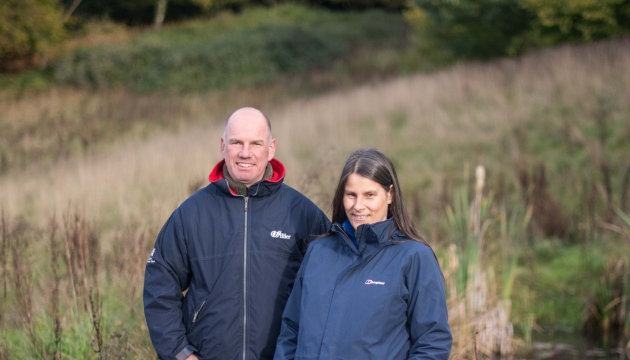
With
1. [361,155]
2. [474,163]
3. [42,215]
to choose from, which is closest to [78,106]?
[42,215]

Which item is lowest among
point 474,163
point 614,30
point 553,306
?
point 553,306

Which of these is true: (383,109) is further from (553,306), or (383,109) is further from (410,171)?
(553,306)

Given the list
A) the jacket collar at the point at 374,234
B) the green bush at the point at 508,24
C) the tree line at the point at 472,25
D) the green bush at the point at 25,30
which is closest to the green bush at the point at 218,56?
the green bush at the point at 25,30

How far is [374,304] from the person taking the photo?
3.04m

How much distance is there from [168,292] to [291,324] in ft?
2.12

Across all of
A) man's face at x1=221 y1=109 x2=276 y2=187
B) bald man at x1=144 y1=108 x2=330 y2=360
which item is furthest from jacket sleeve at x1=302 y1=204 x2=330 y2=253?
man's face at x1=221 y1=109 x2=276 y2=187

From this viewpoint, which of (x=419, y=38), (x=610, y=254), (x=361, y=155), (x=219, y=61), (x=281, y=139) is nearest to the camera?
(x=361, y=155)

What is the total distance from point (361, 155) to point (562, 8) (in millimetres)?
15992

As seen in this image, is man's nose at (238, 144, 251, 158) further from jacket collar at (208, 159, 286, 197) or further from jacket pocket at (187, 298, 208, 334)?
jacket pocket at (187, 298, 208, 334)

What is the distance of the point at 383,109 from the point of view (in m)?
16.2

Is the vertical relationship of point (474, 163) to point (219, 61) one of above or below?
below

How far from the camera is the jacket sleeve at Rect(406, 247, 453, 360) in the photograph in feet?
9.76

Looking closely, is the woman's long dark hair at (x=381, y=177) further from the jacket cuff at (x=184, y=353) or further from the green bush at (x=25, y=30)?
the green bush at (x=25, y=30)

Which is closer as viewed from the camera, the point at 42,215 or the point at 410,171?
the point at 42,215
